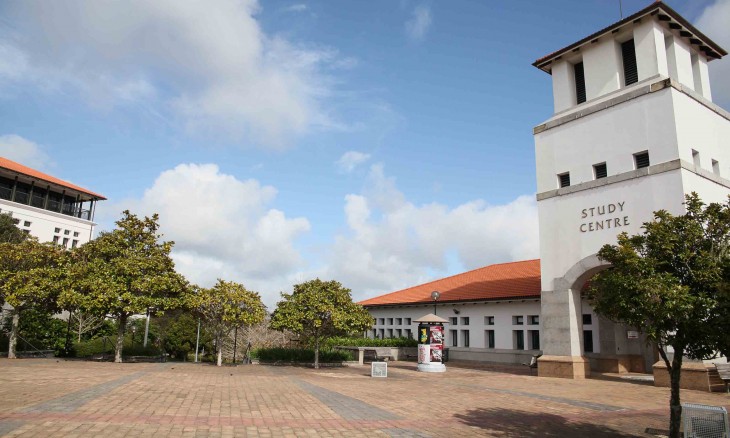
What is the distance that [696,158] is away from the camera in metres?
20.1

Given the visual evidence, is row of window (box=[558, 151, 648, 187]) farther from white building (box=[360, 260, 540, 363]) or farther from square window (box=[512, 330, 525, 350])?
square window (box=[512, 330, 525, 350])

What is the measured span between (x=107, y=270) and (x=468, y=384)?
16.8m

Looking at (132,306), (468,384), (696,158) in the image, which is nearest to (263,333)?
(132,306)

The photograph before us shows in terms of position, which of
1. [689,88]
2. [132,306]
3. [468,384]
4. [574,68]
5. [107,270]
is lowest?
[468,384]

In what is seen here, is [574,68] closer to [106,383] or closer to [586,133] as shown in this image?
[586,133]

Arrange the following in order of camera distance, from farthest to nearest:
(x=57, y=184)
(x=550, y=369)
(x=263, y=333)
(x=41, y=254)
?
(x=57, y=184)
(x=263, y=333)
(x=41, y=254)
(x=550, y=369)

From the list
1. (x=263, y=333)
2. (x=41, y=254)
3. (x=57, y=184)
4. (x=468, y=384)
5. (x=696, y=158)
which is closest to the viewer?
(x=468, y=384)

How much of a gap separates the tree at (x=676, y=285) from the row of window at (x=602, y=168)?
12030 millimetres

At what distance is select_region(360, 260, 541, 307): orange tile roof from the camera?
3044cm

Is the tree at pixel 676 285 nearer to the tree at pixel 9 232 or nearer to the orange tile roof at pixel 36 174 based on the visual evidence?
the tree at pixel 9 232

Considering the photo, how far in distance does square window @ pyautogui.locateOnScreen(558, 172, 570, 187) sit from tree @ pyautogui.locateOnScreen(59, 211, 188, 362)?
19012 millimetres

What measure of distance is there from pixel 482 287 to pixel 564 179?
12634mm

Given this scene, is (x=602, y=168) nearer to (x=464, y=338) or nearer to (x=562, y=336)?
(x=562, y=336)

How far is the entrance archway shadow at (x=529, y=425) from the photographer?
9.80m
